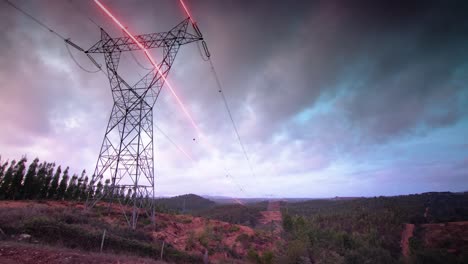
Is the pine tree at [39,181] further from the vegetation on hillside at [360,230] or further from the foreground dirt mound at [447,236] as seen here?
the foreground dirt mound at [447,236]

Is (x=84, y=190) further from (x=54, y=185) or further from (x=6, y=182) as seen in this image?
(x=6, y=182)

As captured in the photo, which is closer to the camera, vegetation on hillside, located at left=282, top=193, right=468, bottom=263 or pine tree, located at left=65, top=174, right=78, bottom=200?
vegetation on hillside, located at left=282, top=193, right=468, bottom=263

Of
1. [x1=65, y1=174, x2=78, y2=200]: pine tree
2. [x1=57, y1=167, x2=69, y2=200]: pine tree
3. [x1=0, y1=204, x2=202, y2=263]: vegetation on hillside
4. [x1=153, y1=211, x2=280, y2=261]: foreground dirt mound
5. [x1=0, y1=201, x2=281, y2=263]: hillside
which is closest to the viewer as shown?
[x1=0, y1=201, x2=281, y2=263]: hillside

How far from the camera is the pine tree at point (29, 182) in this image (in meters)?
48.7

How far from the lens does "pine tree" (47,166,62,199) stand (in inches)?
2090

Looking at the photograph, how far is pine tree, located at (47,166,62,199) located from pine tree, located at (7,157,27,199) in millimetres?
5738

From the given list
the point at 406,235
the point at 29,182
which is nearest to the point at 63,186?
the point at 29,182

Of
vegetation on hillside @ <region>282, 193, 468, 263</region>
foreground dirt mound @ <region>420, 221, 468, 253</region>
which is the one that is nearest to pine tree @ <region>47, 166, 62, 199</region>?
vegetation on hillside @ <region>282, 193, 468, 263</region>

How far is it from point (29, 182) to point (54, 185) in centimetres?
495

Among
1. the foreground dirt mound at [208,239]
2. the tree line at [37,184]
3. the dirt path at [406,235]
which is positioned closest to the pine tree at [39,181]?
the tree line at [37,184]

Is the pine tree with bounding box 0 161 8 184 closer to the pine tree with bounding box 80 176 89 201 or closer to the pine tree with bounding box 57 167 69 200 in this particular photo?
the pine tree with bounding box 57 167 69 200

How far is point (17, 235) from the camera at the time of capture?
1397 centimetres

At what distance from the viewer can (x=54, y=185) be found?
53.7 metres

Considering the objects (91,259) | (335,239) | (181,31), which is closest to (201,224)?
(91,259)
